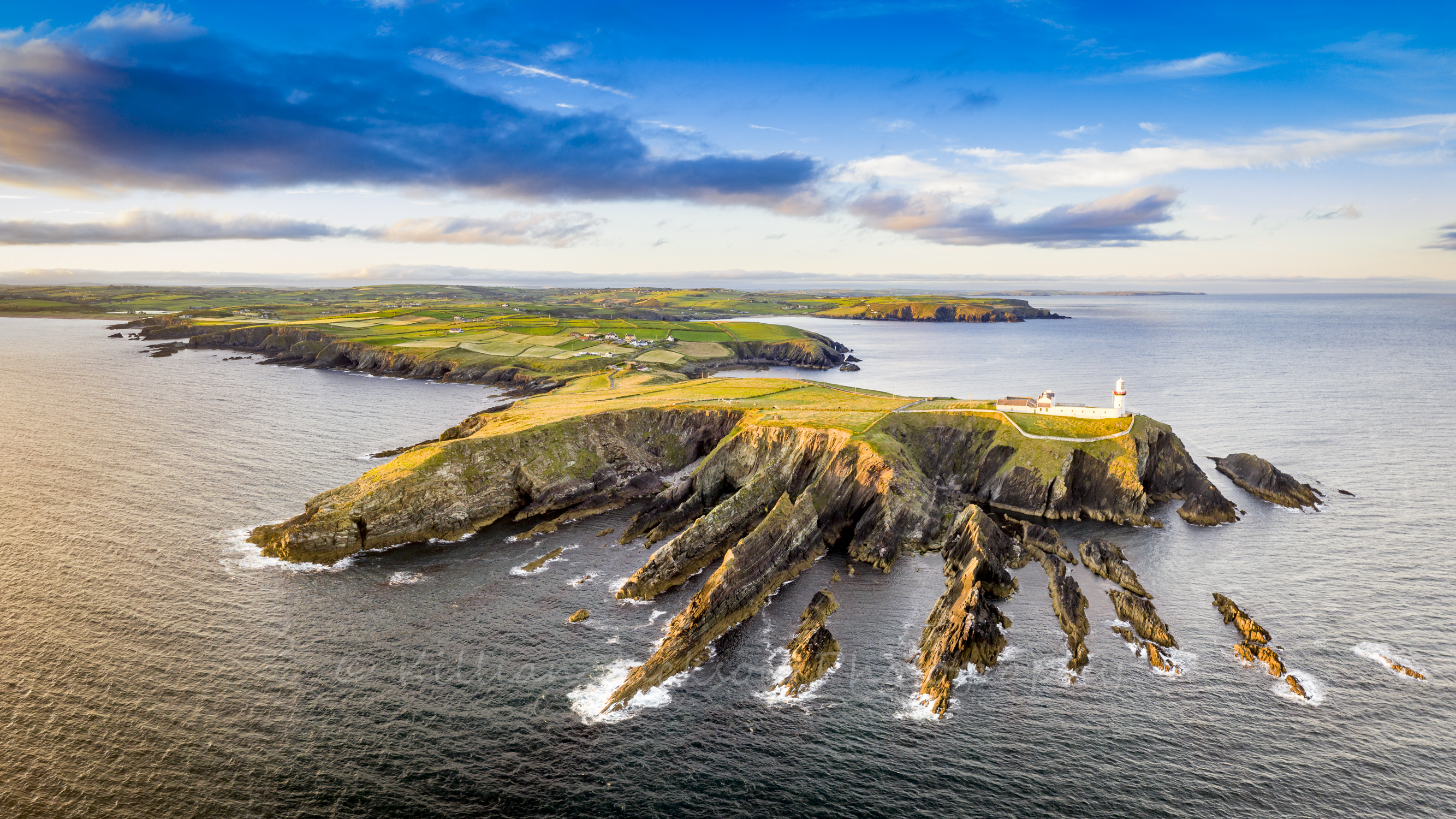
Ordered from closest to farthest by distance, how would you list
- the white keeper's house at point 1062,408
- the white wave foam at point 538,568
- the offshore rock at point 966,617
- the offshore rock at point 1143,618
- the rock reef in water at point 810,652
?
the rock reef in water at point 810,652, the offshore rock at point 966,617, the offshore rock at point 1143,618, the white wave foam at point 538,568, the white keeper's house at point 1062,408

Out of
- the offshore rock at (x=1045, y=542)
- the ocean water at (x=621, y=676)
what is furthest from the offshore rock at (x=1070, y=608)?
the offshore rock at (x=1045, y=542)

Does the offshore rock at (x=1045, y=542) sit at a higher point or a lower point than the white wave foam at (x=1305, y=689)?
higher

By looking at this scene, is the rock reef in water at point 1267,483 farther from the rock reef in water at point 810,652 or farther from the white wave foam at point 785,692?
the white wave foam at point 785,692

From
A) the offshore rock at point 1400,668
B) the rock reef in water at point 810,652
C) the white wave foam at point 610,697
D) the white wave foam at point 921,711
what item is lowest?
the white wave foam at point 610,697

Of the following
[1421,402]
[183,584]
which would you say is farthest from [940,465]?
[1421,402]

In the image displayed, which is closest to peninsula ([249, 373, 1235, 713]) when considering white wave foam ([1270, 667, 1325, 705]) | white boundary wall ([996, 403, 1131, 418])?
white boundary wall ([996, 403, 1131, 418])

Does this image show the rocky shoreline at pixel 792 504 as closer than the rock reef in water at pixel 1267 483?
Yes

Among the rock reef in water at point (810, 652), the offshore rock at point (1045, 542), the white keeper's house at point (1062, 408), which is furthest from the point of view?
the white keeper's house at point (1062, 408)

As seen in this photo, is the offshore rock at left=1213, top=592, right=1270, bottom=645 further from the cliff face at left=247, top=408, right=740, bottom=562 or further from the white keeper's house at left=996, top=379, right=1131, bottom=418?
the cliff face at left=247, top=408, right=740, bottom=562
